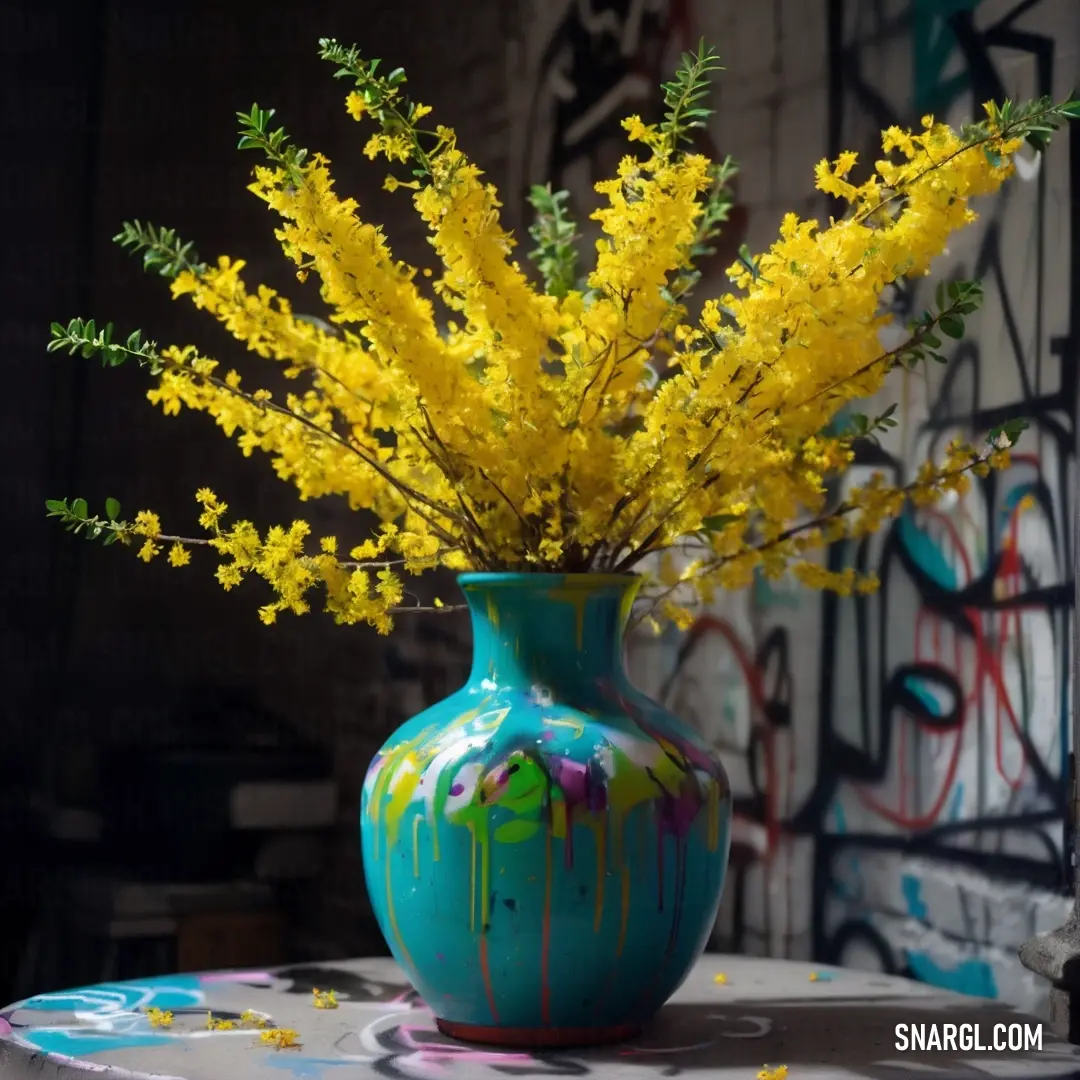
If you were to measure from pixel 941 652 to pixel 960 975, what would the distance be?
0.36 metres

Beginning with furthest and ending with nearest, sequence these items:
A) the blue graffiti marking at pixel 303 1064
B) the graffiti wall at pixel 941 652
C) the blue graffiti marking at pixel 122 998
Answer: the graffiti wall at pixel 941 652 < the blue graffiti marking at pixel 122 998 < the blue graffiti marking at pixel 303 1064

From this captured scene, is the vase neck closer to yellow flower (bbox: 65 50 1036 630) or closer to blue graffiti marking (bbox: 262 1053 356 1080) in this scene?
yellow flower (bbox: 65 50 1036 630)

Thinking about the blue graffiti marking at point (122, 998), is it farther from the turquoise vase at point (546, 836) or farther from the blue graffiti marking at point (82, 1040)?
the turquoise vase at point (546, 836)

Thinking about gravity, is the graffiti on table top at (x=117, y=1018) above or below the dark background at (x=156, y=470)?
below

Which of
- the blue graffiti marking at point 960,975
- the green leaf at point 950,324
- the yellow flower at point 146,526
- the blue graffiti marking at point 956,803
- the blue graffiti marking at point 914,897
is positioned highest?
the green leaf at point 950,324

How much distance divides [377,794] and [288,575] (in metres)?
0.19

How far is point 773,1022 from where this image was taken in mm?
1311

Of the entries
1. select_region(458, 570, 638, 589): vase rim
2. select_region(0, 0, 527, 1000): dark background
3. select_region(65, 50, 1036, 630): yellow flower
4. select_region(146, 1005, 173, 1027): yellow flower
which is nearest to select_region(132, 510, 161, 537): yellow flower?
select_region(65, 50, 1036, 630): yellow flower

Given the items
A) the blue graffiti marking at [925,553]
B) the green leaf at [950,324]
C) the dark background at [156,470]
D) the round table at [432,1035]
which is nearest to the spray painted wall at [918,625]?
the blue graffiti marking at [925,553]

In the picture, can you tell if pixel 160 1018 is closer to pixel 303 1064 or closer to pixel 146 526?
pixel 303 1064

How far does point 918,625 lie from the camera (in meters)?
1.77

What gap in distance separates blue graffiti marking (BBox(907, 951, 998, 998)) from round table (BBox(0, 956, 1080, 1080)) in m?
0.19

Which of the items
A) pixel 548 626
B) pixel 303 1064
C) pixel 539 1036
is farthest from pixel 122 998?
pixel 548 626

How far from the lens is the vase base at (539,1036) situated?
1.20 m
